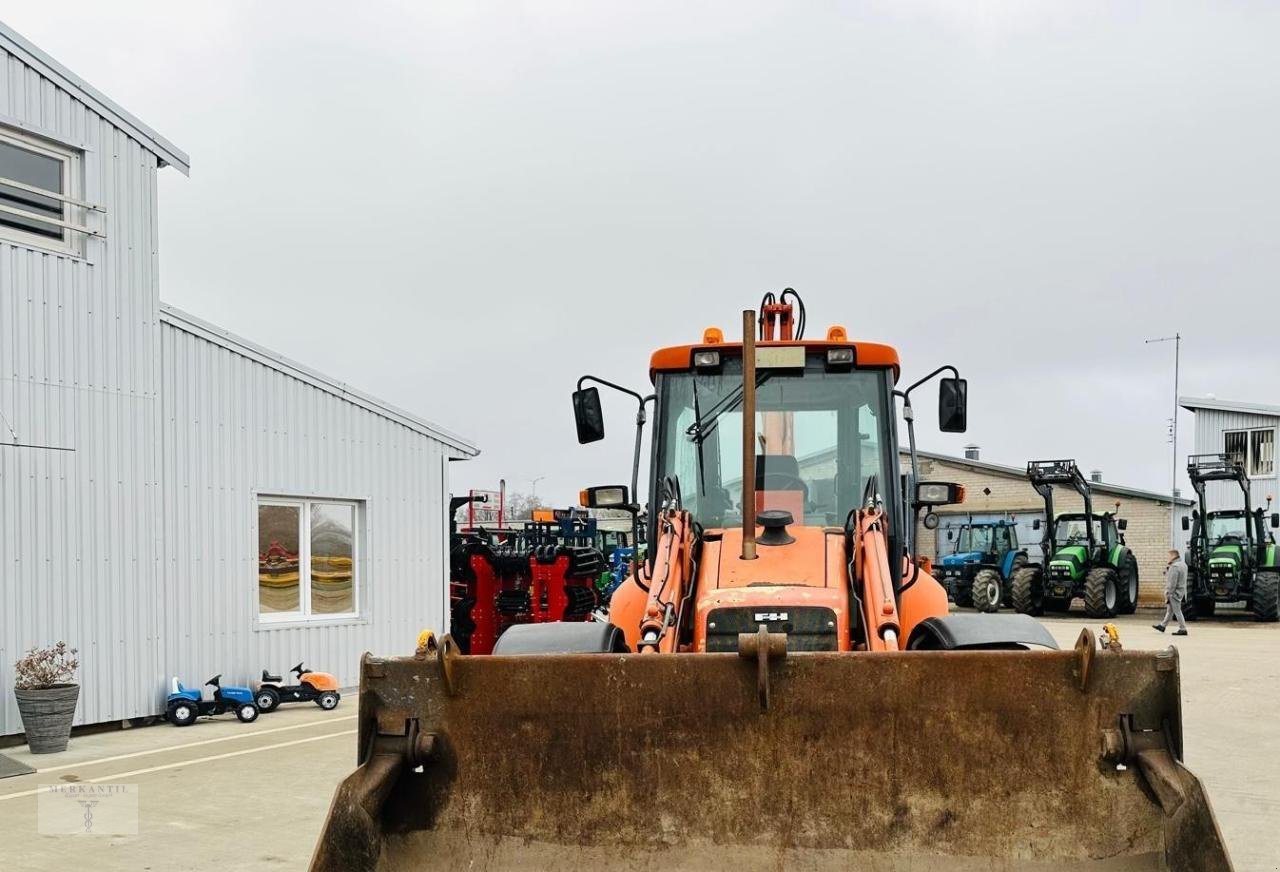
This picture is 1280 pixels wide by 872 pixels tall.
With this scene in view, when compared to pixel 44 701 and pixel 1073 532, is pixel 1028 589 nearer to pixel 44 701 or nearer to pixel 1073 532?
pixel 1073 532

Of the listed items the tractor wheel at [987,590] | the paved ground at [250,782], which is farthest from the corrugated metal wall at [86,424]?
the tractor wheel at [987,590]

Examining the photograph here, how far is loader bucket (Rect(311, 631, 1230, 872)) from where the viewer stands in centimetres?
446

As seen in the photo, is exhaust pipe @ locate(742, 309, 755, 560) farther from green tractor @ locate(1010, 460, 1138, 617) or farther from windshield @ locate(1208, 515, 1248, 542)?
windshield @ locate(1208, 515, 1248, 542)

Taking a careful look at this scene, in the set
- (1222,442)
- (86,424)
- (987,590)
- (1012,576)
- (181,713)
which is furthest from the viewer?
(1222,442)

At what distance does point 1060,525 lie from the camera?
3080cm

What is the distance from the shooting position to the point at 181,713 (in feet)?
37.2

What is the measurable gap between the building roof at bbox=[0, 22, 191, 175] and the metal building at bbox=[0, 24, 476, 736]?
0.06ft

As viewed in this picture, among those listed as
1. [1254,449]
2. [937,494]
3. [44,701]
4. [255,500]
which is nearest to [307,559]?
[255,500]

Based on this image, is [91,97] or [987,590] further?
[987,590]

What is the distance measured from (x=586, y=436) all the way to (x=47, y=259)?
638 cm

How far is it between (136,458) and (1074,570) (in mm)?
22066

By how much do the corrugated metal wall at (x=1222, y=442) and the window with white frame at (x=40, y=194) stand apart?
29055mm

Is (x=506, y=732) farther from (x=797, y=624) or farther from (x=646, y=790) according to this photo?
(x=797, y=624)

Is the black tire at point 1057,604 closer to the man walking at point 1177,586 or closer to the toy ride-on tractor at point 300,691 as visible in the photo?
the man walking at point 1177,586
